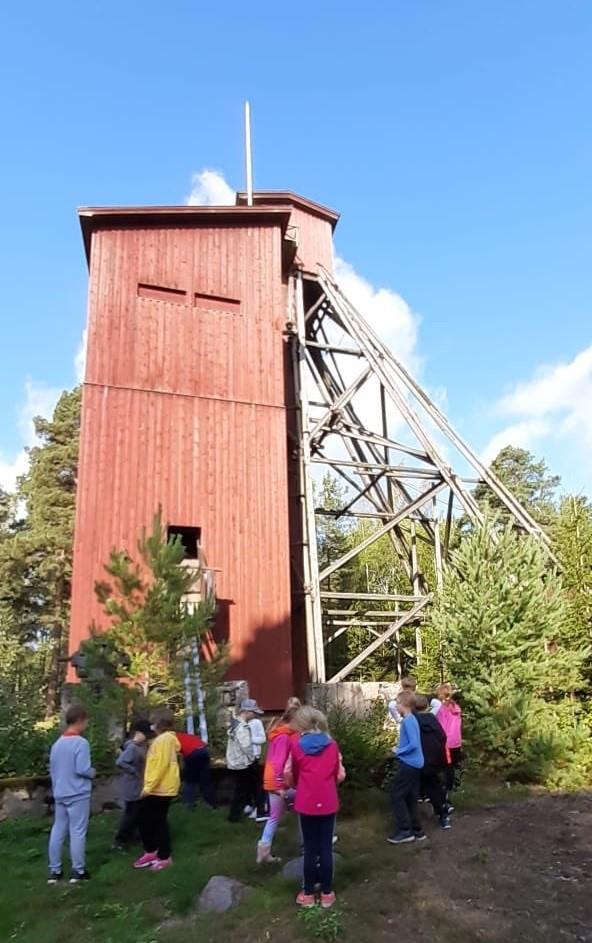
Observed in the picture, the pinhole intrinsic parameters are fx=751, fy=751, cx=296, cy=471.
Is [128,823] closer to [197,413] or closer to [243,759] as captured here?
[243,759]

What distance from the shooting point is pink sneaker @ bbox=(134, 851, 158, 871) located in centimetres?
673

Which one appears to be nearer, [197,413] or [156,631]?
[156,631]

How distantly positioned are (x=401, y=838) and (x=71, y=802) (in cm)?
307

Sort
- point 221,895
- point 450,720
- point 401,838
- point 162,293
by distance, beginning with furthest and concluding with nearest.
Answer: point 162,293 → point 450,720 → point 401,838 → point 221,895

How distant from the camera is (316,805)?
545cm

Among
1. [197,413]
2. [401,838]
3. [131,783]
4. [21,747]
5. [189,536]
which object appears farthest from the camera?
[197,413]

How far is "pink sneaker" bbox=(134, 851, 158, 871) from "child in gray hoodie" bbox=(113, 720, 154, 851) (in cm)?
57

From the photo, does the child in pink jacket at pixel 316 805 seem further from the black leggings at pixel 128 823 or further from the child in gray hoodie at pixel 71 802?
the black leggings at pixel 128 823

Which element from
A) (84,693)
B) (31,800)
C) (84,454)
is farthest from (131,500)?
(31,800)

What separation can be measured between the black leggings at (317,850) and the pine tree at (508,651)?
5.28 metres

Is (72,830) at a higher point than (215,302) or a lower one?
lower

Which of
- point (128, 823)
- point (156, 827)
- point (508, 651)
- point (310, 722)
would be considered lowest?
point (128, 823)

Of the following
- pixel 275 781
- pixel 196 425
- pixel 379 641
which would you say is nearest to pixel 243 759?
pixel 275 781

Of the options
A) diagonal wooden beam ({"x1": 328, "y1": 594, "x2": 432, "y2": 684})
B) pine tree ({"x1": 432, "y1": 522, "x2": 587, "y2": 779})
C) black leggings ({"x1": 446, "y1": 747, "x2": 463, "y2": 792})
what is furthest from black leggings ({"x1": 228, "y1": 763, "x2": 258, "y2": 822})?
→ diagonal wooden beam ({"x1": 328, "y1": 594, "x2": 432, "y2": 684})
